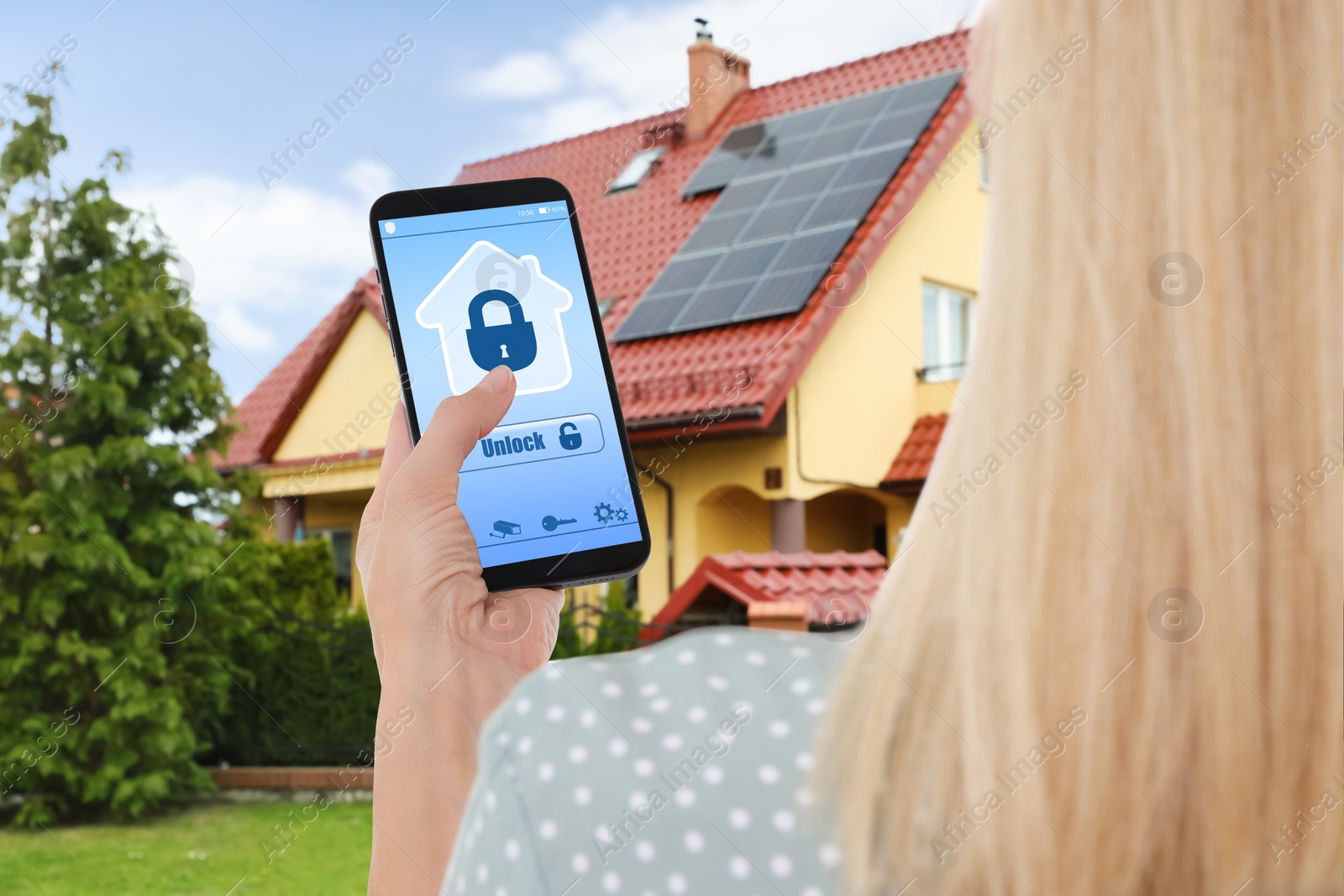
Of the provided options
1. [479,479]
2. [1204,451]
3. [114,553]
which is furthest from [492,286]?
[114,553]

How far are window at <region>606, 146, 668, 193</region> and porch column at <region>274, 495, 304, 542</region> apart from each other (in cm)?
538

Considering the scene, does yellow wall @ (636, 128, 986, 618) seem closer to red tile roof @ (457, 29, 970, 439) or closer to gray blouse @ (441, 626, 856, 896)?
red tile roof @ (457, 29, 970, 439)

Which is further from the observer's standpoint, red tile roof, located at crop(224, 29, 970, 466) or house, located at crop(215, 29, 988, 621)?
house, located at crop(215, 29, 988, 621)

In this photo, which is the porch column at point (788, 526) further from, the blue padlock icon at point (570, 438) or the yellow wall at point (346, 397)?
the blue padlock icon at point (570, 438)

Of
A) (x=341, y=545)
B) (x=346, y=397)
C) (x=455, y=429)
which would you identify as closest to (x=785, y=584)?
(x=455, y=429)

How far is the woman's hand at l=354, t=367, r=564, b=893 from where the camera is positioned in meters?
1.11

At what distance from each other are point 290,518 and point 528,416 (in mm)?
12841

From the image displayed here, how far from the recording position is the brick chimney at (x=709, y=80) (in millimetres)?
13781

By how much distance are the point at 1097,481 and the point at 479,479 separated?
1.29 meters

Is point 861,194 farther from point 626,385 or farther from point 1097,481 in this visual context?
point 1097,481

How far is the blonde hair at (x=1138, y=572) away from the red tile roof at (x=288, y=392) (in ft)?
40.2

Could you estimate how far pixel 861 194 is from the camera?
1071 centimetres

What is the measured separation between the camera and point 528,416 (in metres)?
1.83

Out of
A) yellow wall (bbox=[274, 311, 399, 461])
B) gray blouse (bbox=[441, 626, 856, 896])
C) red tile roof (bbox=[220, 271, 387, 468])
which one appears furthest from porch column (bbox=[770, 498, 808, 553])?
gray blouse (bbox=[441, 626, 856, 896])
